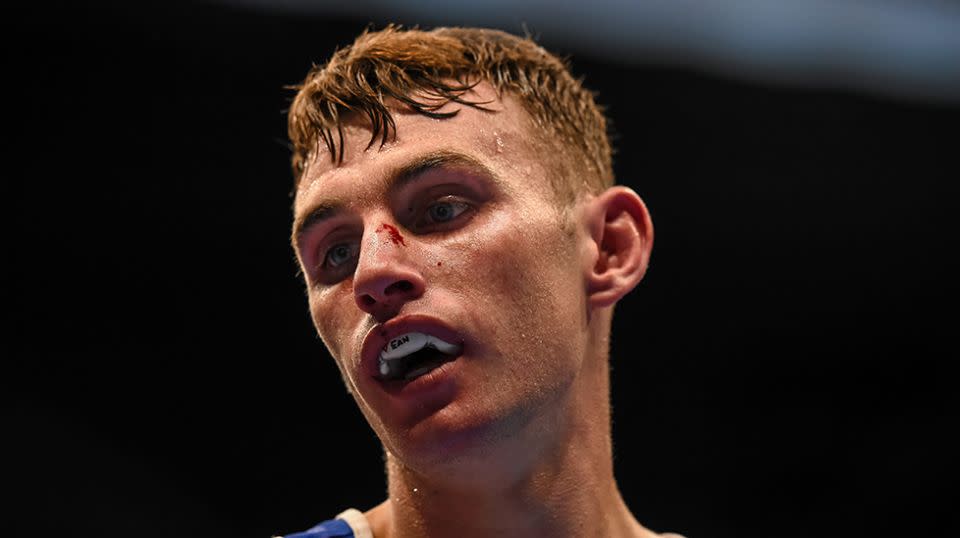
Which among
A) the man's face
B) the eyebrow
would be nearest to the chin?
the man's face

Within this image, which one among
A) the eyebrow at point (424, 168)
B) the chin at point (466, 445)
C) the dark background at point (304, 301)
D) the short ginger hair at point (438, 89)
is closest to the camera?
the chin at point (466, 445)

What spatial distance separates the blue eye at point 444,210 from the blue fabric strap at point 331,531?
64 cm

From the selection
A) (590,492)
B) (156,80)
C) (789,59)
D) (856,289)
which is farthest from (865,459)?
(156,80)

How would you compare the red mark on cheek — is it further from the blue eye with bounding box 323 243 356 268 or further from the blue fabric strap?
the blue fabric strap

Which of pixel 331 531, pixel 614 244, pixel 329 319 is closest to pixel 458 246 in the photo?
pixel 329 319

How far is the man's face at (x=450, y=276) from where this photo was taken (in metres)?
1.68

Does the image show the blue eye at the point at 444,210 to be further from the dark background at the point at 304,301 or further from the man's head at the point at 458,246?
the dark background at the point at 304,301

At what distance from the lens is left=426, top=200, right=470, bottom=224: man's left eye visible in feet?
5.84

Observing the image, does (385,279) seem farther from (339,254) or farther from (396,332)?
(339,254)

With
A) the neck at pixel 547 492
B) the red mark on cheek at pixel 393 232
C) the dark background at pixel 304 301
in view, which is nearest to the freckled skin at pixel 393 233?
the red mark on cheek at pixel 393 232

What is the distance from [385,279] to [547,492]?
18.5 inches

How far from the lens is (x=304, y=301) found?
3979mm

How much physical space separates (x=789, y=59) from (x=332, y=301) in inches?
104

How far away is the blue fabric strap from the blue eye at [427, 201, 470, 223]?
635mm
